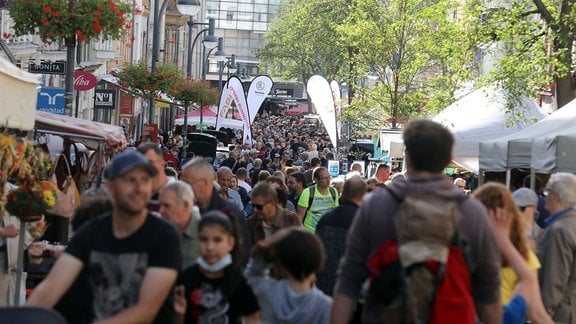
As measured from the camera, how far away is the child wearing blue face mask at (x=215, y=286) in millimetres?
6262

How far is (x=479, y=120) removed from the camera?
79.9 feet

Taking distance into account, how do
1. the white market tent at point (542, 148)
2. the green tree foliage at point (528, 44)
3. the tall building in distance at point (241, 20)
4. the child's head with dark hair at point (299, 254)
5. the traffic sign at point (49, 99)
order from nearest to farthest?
1. the child's head with dark hair at point (299, 254)
2. the white market tent at point (542, 148)
3. the traffic sign at point (49, 99)
4. the green tree foliage at point (528, 44)
5. the tall building in distance at point (241, 20)

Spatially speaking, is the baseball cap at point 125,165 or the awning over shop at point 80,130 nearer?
the baseball cap at point 125,165

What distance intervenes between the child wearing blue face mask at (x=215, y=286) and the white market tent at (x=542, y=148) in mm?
9645

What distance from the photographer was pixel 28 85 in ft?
31.3

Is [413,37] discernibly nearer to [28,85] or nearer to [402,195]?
[28,85]

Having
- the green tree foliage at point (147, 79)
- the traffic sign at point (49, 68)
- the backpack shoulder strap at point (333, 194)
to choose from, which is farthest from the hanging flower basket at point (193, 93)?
the backpack shoulder strap at point (333, 194)

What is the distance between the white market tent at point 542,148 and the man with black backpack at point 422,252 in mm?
10138

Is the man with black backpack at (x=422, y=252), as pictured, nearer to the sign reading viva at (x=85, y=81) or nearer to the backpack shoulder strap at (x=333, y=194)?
the backpack shoulder strap at (x=333, y=194)

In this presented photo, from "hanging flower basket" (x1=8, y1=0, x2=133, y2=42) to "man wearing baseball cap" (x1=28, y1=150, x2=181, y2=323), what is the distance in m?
11.7

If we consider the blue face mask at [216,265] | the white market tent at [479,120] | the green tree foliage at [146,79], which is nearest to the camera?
the blue face mask at [216,265]

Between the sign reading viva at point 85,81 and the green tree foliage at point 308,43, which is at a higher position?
the green tree foliage at point 308,43

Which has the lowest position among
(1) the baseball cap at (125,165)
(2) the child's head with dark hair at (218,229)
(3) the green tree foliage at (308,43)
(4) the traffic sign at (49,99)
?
(2) the child's head with dark hair at (218,229)

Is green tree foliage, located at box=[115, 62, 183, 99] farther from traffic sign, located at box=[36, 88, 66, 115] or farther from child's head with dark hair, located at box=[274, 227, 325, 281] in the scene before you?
child's head with dark hair, located at box=[274, 227, 325, 281]
